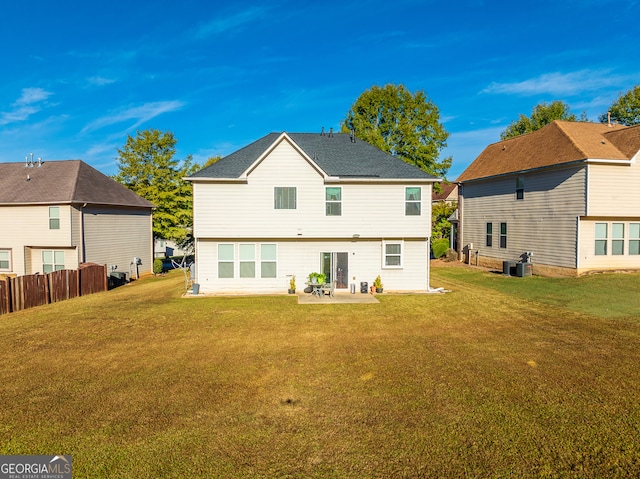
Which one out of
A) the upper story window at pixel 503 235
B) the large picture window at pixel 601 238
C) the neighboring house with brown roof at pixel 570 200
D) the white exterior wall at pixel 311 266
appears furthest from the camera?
the upper story window at pixel 503 235

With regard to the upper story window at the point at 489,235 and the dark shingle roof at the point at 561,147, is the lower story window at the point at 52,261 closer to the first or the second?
the upper story window at the point at 489,235

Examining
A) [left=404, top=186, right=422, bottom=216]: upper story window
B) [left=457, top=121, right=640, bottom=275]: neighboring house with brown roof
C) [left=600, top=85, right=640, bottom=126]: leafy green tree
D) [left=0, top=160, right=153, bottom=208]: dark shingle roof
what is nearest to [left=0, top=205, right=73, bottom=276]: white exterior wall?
[left=0, top=160, right=153, bottom=208]: dark shingle roof

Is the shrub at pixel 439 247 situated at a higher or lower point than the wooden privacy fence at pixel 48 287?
higher

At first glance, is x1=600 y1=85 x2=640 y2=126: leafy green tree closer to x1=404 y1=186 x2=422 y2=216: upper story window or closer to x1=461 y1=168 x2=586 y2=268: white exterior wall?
x1=461 y1=168 x2=586 y2=268: white exterior wall

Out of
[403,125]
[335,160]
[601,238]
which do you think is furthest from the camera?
[403,125]

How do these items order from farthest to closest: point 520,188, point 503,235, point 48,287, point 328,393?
point 503,235, point 520,188, point 48,287, point 328,393

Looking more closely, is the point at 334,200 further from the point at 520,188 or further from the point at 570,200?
the point at 520,188

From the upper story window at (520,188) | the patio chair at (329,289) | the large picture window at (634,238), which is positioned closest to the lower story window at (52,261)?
the patio chair at (329,289)

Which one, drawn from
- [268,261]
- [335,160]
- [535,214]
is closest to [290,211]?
[268,261]
